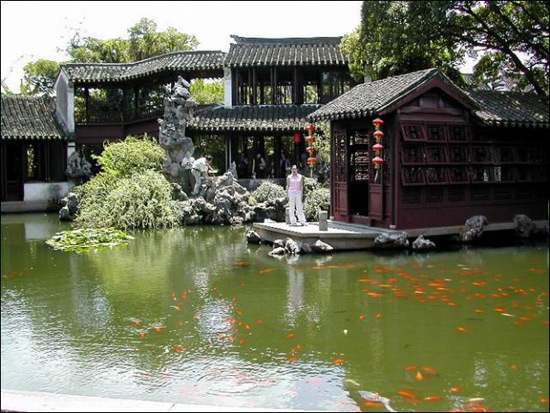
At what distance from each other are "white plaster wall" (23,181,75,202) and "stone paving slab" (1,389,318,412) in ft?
71.3

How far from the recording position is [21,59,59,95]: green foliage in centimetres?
3281

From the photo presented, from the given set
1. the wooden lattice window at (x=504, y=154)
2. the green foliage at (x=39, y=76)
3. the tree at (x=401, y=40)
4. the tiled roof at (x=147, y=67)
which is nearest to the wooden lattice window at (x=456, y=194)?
the wooden lattice window at (x=504, y=154)

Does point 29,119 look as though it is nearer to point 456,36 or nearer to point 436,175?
point 456,36

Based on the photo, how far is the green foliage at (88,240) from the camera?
13.4 metres

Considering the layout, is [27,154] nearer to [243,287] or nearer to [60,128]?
[60,128]

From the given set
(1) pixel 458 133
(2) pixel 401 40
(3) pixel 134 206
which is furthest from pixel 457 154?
(3) pixel 134 206

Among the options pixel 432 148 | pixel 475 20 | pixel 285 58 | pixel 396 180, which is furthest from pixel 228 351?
pixel 285 58

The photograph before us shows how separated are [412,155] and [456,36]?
20.4 feet

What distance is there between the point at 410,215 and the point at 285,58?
12991 mm

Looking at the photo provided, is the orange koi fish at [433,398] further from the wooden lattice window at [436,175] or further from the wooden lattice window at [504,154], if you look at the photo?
the wooden lattice window at [504,154]

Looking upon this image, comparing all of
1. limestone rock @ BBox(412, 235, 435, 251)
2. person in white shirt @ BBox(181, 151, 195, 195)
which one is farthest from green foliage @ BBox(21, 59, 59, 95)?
limestone rock @ BBox(412, 235, 435, 251)

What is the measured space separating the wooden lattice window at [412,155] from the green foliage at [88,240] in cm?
619

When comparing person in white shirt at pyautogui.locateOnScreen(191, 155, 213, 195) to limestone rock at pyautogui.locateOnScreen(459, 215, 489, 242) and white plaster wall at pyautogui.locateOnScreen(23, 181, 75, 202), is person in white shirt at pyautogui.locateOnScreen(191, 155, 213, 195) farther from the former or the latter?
limestone rock at pyautogui.locateOnScreen(459, 215, 489, 242)

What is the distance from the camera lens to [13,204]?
23.7 m
